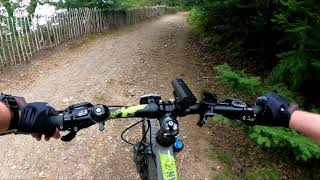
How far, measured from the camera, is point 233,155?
6641 mm

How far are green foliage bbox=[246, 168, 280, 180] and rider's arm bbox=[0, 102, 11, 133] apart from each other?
16.4ft

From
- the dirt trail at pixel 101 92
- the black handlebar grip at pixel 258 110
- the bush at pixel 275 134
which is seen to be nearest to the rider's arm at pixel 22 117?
the black handlebar grip at pixel 258 110

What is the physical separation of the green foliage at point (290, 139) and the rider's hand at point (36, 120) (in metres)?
3.73

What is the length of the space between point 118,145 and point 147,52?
7.02 m

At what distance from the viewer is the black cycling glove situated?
1911 mm

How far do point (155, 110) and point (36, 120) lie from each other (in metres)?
0.71

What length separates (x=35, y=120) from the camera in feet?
6.33

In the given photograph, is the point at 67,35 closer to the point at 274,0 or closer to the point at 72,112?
the point at 274,0

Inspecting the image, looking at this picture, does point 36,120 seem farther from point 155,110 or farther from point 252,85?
point 252,85

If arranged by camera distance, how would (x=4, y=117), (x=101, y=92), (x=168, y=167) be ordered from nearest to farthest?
(x=4, y=117), (x=168, y=167), (x=101, y=92)

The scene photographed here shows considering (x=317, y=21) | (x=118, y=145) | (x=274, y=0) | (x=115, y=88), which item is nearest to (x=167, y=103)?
(x=317, y=21)

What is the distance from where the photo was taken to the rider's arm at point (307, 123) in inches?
75.7

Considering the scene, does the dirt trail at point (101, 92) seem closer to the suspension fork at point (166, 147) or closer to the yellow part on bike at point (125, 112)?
the suspension fork at point (166, 147)

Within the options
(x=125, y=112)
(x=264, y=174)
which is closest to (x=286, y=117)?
(x=125, y=112)
